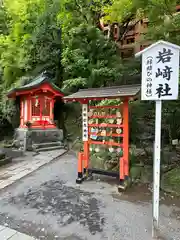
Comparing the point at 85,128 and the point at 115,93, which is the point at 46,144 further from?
the point at 115,93

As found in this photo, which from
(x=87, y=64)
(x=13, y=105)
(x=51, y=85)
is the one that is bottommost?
(x=13, y=105)

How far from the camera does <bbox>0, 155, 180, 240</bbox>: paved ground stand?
294cm

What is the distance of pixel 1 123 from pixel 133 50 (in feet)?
37.6

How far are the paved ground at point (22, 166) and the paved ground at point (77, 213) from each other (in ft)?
1.44

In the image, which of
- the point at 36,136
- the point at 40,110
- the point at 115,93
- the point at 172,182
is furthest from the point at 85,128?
the point at 40,110

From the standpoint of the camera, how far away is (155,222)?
9.66 ft

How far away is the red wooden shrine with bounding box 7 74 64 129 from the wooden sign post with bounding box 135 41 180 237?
7653mm

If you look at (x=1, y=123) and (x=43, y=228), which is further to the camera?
(x=1, y=123)

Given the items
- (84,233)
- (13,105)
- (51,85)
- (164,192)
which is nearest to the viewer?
(84,233)

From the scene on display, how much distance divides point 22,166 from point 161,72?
5.75m

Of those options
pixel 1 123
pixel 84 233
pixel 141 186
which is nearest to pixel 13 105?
pixel 1 123

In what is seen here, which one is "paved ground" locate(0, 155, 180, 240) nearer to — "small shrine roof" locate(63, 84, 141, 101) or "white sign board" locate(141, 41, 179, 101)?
"white sign board" locate(141, 41, 179, 101)

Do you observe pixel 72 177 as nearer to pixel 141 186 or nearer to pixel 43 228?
pixel 141 186

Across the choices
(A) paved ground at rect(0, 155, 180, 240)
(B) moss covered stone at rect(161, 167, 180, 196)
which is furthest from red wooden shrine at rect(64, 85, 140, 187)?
(B) moss covered stone at rect(161, 167, 180, 196)
